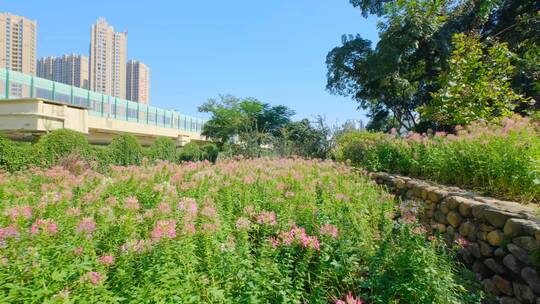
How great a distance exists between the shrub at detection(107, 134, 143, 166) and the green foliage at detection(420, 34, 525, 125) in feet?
36.2

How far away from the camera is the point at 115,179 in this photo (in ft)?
13.7

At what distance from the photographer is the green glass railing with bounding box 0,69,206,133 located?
77.5 ft

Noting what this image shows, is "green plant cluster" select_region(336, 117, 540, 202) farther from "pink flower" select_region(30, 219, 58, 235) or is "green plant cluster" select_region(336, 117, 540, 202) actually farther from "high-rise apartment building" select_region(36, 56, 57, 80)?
"high-rise apartment building" select_region(36, 56, 57, 80)

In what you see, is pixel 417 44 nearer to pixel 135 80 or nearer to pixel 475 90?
pixel 475 90

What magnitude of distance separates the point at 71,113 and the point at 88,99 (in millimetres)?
7867

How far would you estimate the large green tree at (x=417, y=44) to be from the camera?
10039 millimetres

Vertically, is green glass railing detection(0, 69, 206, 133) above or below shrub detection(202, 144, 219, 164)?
above

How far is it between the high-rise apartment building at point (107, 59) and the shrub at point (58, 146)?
47879 millimetres

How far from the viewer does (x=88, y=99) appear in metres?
29.5

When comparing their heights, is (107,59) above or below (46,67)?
above

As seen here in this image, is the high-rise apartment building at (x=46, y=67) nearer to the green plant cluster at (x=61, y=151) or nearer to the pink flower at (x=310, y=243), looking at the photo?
the green plant cluster at (x=61, y=151)

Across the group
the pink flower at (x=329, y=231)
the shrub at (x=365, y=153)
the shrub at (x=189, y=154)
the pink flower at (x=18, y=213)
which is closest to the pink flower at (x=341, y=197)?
the pink flower at (x=329, y=231)

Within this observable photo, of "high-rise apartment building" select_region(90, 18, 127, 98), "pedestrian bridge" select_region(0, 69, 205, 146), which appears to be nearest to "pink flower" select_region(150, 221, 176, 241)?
"pedestrian bridge" select_region(0, 69, 205, 146)

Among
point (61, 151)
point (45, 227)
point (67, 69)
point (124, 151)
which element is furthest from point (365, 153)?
point (67, 69)
